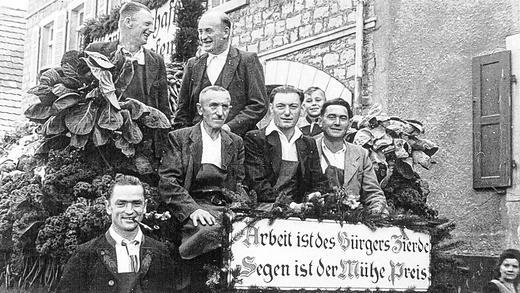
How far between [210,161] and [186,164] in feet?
0.42

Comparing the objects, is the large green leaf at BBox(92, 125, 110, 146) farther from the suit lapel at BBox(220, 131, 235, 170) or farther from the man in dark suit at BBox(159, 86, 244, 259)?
the suit lapel at BBox(220, 131, 235, 170)

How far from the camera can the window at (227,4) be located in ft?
34.8

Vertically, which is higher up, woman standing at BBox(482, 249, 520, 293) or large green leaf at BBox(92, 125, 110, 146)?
large green leaf at BBox(92, 125, 110, 146)

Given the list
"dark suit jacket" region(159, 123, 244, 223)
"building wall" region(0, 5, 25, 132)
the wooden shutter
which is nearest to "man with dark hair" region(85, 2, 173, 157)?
"dark suit jacket" region(159, 123, 244, 223)

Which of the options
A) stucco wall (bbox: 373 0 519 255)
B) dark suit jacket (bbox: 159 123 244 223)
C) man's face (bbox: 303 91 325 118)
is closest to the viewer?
dark suit jacket (bbox: 159 123 244 223)

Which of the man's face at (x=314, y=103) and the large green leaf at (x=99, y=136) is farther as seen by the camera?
the man's face at (x=314, y=103)

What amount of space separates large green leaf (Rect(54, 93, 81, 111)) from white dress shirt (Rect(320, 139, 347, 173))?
1.44m

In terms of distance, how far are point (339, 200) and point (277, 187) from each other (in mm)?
479

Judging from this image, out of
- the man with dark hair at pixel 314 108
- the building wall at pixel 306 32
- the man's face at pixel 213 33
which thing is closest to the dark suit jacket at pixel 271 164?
the man's face at pixel 213 33

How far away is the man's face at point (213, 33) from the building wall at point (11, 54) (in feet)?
47.7

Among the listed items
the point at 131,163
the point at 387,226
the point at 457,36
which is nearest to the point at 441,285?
the point at 387,226

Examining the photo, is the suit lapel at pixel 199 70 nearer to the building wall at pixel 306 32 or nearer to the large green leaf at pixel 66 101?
the large green leaf at pixel 66 101

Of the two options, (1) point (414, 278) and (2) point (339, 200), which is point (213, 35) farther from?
(1) point (414, 278)

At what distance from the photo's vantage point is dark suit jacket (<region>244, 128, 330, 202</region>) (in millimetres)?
4527
